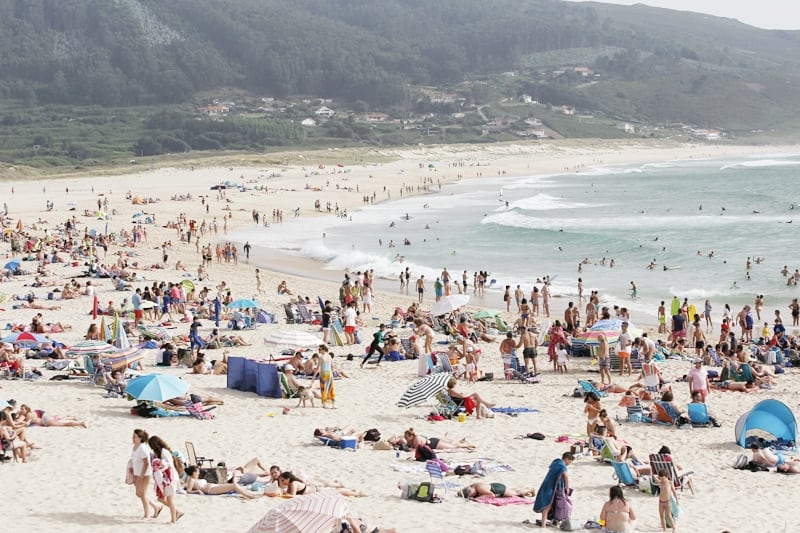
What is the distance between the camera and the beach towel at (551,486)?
8.42m

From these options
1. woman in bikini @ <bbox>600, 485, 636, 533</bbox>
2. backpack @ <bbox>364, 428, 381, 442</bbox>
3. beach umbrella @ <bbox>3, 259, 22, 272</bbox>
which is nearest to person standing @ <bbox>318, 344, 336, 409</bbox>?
backpack @ <bbox>364, 428, 381, 442</bbox>

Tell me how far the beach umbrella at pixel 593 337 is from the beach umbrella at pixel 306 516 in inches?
355

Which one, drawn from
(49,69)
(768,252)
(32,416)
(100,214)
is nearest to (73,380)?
(32,416)

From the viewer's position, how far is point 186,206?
4809cm

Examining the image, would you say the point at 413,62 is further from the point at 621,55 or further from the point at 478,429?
the point at 478,429

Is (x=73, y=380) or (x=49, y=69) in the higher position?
(x=49, y=69)

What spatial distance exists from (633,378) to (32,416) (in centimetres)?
863

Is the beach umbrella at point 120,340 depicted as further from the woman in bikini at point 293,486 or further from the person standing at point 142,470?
the person standing at point 142,470

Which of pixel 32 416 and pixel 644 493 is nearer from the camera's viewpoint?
pixel 644 493

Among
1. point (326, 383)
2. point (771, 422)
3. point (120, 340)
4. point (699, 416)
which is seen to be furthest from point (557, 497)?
point (120, 340)

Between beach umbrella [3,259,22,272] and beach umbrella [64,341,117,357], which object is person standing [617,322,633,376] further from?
beach umbrella [3,259,22,272]

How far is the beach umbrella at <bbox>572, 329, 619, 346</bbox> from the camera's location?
15492 mm

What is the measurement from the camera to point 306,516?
23.0 ft

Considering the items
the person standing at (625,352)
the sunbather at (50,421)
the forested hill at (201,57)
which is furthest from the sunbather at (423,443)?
the forested hill at (201,57)
